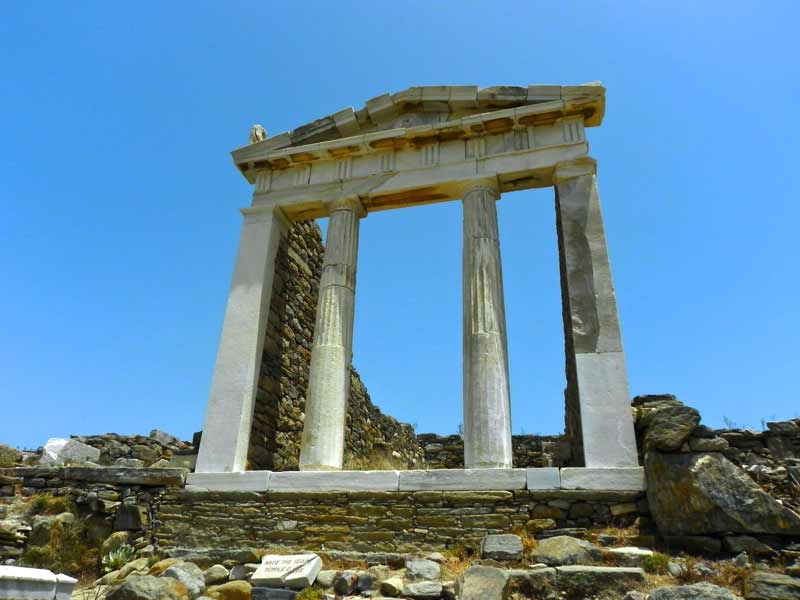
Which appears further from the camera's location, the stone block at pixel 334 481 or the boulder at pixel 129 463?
the boulder at pixel 129 463

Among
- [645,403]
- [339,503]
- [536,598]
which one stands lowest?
[536,598]

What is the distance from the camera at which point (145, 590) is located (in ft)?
18.0

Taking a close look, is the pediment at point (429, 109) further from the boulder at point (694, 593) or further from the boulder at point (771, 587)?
the boulder at point (694, 593)

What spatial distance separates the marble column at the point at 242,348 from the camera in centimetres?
878

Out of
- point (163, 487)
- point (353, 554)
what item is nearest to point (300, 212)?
point (163, 487)

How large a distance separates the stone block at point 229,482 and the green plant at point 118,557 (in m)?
1.00

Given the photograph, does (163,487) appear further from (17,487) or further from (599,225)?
(599,225)

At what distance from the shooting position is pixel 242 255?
34.4ft

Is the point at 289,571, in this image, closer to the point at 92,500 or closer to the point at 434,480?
the point at 434,480

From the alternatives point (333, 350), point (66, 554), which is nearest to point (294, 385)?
point (333, 350)

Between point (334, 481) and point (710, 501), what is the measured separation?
169 inches

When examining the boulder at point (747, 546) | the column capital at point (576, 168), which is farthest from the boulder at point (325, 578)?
the column capital at point (576, 168)

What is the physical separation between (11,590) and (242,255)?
694 centimetres

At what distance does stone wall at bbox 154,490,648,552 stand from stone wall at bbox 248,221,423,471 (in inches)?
49.0
